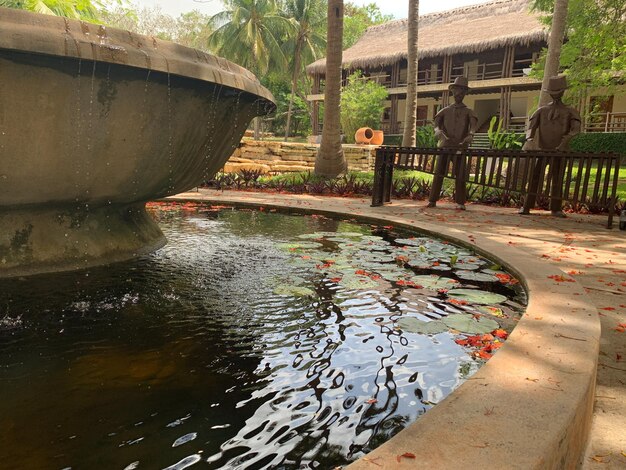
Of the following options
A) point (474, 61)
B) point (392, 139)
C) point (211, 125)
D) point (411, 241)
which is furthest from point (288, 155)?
point (474, 61)

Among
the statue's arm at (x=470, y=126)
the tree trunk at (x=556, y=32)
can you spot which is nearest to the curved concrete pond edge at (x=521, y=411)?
the statue's arm at (x=470, y=126)

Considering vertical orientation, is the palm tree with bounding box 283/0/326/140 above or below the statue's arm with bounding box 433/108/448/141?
above

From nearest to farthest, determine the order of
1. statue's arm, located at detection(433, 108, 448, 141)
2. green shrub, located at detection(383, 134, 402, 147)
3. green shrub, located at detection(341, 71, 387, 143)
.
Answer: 1. statue's arm, located at detection(433, 108, 448, 141)
2. green shrub, located at detection(341, 71, 387, 143)
3. green shrub, located at detection(383, 134, 402, 147)

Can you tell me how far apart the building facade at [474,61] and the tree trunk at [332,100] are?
13072mm

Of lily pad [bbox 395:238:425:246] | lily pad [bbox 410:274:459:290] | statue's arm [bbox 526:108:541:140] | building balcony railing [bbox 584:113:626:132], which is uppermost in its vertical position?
building balcony railing [bbox 584:113:626:132]

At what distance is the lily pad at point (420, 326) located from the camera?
2168 millimetres

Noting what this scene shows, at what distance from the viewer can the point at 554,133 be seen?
6.65 m

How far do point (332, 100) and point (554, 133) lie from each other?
513cm

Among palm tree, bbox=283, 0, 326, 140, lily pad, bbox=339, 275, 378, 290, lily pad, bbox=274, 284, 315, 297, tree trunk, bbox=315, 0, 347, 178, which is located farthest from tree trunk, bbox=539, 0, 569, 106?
palm tree, bbox=283, 0, 326, 140

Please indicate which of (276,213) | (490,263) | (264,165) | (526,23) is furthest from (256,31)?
(490,263)

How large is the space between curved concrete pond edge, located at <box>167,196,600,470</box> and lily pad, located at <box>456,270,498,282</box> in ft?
3.35

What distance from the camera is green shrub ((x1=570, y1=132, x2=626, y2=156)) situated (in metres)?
17.6

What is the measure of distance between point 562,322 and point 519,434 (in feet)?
3.52

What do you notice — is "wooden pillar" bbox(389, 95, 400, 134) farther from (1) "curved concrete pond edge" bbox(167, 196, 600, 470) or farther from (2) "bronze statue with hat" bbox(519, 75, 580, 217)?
(1) "curved concrete pond edge" bbox(167, 196, 600, 470)
